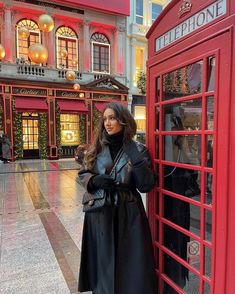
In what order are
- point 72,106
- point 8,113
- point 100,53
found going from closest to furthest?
point 8,113
point 72,106
point 100,53

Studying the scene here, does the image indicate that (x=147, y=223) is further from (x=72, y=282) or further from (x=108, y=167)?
(x=72, y=282)

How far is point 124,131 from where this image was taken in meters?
2.16

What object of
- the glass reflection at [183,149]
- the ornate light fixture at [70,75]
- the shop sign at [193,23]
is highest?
the ornate light fixture at [70,75]

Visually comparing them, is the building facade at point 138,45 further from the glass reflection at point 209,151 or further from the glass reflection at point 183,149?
the glass reflection at point 209,151

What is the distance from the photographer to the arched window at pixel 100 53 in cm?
1789

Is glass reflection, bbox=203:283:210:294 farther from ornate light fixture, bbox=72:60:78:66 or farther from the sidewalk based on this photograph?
ornate light fixture, bbox=72:60:78:66

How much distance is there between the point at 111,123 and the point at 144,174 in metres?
0.49

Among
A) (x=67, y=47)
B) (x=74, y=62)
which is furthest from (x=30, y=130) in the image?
(x=67, y=47)

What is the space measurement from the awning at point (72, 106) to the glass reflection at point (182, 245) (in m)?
15.0

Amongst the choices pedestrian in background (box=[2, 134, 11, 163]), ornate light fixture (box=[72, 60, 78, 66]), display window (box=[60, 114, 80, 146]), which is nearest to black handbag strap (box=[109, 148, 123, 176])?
pedestrian in background (box=[2, 134, 11, 163])

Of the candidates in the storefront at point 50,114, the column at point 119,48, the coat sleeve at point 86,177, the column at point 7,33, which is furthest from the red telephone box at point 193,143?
the column at point 119,48

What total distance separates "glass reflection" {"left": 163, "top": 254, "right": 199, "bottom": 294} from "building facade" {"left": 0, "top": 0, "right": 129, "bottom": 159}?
14400 millimetres

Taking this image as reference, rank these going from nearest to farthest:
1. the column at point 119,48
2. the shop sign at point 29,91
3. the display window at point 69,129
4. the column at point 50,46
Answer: the shop sign at point 29,91, the column at point 50,46, the display window at point 69,129, the column at point 119,48

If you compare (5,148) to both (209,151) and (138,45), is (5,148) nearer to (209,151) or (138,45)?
(138,45)
